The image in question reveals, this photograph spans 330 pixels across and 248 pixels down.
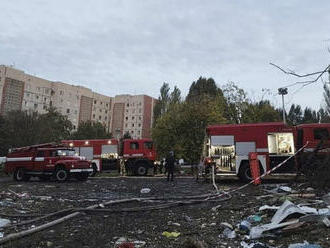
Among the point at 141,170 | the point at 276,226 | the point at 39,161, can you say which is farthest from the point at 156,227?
the point at 141,170

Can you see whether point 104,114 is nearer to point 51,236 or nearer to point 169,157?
point 169,157

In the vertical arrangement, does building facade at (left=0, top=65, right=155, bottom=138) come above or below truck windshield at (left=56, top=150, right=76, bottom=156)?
above

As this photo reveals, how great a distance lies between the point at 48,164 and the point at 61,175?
982mm

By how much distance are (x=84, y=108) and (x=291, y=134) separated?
8426 centimetres

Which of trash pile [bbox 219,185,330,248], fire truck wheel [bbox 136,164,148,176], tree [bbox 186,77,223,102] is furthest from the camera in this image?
tree [bbox 186,77,223,102]

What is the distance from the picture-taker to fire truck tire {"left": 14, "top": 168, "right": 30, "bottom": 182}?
21844mm

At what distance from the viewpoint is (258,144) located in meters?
17.7

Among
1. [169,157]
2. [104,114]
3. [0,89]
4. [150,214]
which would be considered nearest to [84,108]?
[104,114]

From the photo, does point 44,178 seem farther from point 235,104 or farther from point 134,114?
point 134,114

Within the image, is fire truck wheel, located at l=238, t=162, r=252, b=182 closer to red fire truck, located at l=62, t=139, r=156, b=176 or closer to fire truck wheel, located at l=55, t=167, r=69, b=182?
fire truck wheel, located at l=55, t=167, r=69, b=182

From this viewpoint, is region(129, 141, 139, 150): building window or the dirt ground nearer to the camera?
the dirt ground

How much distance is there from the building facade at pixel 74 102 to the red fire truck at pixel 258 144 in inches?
2144

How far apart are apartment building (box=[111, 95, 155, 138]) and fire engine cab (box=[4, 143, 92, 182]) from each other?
7914cm

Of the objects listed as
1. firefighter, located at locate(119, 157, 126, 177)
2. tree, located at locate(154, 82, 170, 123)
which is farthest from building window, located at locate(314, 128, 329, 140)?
tree, located at locate(154, 82, 170, 123)
